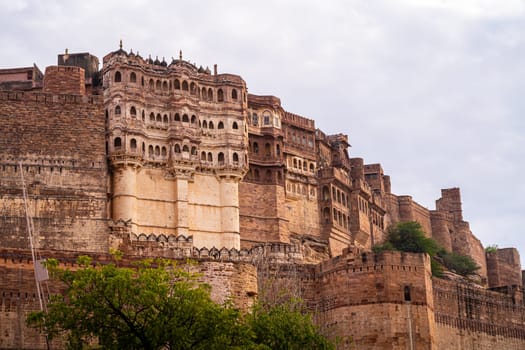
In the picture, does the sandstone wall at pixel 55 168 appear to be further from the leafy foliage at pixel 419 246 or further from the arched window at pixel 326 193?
the leafy foliage at pixel 419 246

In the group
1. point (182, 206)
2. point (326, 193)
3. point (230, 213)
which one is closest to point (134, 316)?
point (182, 206)

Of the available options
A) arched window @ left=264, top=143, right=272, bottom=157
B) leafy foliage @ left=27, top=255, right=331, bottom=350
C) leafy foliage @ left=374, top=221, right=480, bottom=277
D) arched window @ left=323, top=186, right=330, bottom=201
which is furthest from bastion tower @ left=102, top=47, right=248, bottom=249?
leafy foliage @ left=27, top=255, right=331, bottom=350

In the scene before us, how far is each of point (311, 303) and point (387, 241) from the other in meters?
32.3

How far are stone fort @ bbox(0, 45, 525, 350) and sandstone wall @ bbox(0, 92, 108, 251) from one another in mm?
67

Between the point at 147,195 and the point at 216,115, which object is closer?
the point at 147,195

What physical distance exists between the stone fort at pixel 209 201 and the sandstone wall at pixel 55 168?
67 mm

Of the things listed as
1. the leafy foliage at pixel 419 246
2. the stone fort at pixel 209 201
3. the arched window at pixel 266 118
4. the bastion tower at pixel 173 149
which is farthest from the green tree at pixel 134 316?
the leafy foliage at pixel 419 246

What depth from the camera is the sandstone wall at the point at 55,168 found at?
5641 centimetres

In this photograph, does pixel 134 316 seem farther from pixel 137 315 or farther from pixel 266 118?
pixel 266 118

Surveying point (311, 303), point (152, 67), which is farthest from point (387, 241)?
point (311, 303)

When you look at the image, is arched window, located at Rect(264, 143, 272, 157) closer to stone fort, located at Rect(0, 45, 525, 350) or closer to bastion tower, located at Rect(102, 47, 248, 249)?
stone fort, located at Rect(0, 45, 525, 350)

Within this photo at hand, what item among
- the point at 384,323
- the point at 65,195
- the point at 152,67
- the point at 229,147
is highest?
the point at 152,67

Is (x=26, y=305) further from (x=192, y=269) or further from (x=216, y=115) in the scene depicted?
(x=216, y=115)

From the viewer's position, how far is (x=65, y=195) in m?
58.0
